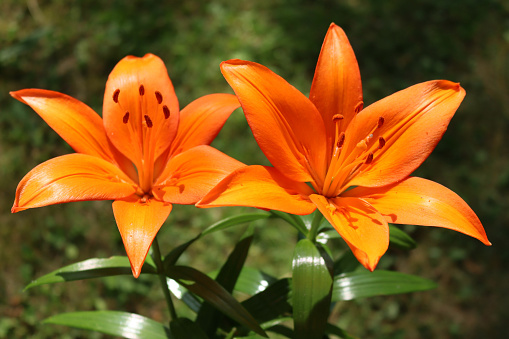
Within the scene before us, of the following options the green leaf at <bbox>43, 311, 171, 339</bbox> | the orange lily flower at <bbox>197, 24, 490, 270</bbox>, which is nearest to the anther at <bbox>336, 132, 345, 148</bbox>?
the orange lily flower at <bbox>197, 24, 490, 270</bbox>

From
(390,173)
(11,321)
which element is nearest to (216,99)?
(390,173)

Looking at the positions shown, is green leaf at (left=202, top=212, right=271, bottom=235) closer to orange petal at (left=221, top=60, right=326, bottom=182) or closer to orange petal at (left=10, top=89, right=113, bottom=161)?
orange petal at (left=221, top=60, right=326, bottom=182)

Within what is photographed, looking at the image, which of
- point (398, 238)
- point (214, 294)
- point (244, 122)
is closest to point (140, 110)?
point (214, 294)

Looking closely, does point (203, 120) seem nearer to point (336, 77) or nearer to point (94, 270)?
point (336, 77)

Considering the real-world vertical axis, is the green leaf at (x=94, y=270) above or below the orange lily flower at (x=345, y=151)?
below

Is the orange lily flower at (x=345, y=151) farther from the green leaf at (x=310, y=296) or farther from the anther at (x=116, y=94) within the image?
the anther at (x=116, y=94)

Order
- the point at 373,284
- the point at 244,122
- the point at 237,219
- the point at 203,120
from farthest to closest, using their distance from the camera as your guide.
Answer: the point at 244,122 → the point at 373,284 → the point at 237,219 → the point at 203,120

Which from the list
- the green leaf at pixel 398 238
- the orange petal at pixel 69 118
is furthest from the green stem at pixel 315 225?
the orange petal at pixel 69 118
